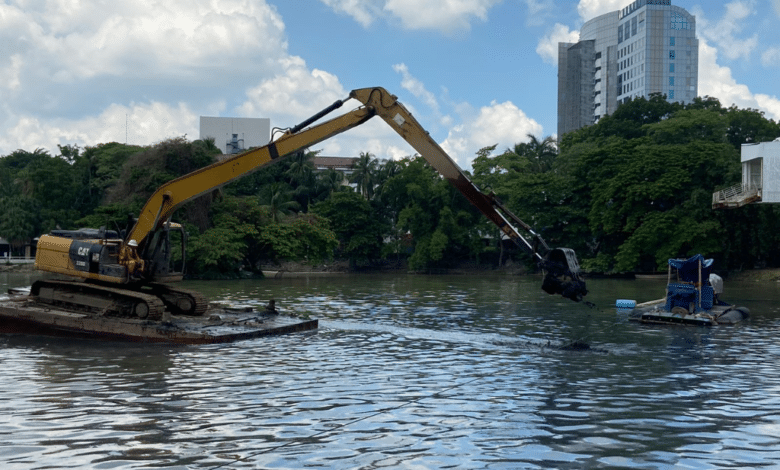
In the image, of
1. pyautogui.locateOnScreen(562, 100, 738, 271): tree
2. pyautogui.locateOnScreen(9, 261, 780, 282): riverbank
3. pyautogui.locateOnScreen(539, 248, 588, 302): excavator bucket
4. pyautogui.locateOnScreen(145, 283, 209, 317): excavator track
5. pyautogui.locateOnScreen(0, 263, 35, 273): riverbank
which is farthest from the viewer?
pyautogui.locateOnScreen(9, 261, 780, 282): riverbank

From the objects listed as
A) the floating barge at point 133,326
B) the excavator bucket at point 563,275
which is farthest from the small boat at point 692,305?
the floating barge at point 133,326

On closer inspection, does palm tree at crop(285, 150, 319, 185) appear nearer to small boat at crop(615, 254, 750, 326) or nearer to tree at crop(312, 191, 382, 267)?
tree at crop(312, 191, 382, 267)

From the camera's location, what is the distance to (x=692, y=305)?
2580 centimetres

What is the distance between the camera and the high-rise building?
13650cm

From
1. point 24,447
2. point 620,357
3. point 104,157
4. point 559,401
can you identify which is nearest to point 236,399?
point 24,447

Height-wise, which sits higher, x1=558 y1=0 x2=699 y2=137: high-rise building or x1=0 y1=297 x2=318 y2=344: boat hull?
x1=558 y1=0 x2=699 y2=137: high-rise building

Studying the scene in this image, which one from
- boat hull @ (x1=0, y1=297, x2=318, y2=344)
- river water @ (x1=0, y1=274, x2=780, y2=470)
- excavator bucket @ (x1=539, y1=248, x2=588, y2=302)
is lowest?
river water @ (x1=0, y1=274, x2=780, y2=470)

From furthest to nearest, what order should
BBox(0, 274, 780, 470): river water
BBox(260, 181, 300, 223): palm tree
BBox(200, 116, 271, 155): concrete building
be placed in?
1. BBox(200, 116, 271, 155): concrete building
2. BBox(260, 181, 300, 223): palm tree
3. BBox(0, 274, 780, 470): river water

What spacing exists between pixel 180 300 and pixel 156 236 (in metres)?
2.03

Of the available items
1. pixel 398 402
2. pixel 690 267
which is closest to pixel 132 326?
pixel 398 402

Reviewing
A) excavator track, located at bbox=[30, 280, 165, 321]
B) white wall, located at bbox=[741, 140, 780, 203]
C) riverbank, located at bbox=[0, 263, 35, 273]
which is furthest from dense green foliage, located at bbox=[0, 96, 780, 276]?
excavator track, located at bbox=[30, 280, 165, 321]

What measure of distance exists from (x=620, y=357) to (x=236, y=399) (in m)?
→ 9.10

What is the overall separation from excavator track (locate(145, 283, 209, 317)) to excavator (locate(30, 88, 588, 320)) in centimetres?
5

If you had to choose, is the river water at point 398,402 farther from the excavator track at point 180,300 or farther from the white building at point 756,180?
the white building at point 756,180
